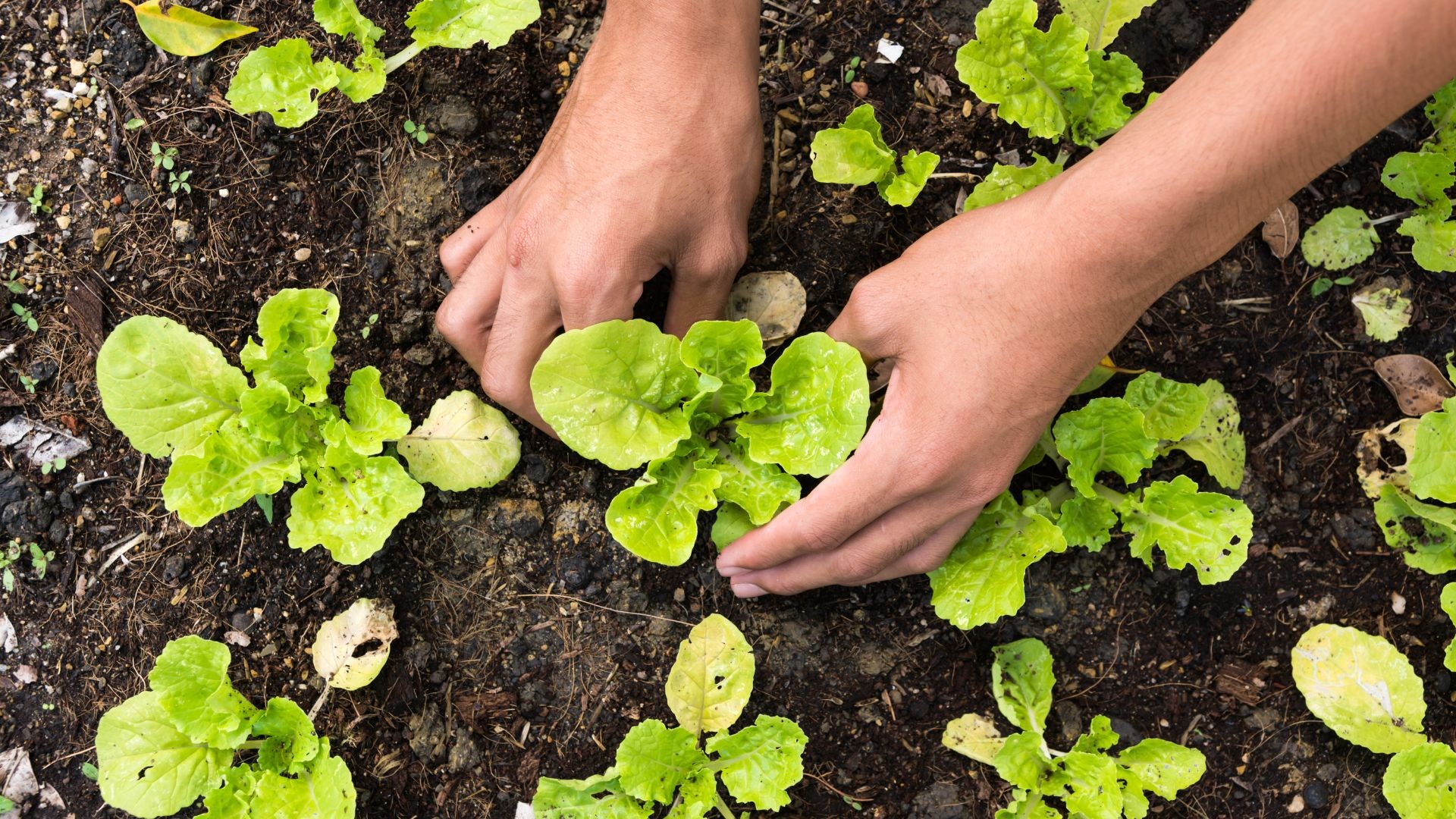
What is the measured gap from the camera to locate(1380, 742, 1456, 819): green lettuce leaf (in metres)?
2.55

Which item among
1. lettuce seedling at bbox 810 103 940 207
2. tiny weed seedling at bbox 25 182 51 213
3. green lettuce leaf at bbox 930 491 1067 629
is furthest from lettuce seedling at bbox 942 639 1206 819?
tiny weed seedling at bbox 25 182 51 213

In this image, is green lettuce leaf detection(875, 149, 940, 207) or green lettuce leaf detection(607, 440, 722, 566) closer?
green lettuce leaf detection(607, 440, 722, 566)

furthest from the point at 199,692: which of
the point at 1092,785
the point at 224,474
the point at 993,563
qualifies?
the point at 1092,785

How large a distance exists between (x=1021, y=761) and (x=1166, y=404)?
100 cm

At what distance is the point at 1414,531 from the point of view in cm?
274

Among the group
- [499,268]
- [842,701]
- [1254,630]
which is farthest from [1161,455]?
[499,268]

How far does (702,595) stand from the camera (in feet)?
8.63

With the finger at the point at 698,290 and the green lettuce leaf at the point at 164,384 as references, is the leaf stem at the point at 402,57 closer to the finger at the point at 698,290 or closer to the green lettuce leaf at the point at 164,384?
the green lettuce leaf at the point at 164,384

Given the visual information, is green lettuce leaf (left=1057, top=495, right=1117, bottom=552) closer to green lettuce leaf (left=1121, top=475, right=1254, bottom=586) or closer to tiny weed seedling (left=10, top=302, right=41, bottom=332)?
green lettuce leaf (left=1121, top=475, right=1254, bottom=586)

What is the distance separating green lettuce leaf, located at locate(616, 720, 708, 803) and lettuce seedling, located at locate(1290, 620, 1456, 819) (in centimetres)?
166

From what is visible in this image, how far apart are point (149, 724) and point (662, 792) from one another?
1.27 meters

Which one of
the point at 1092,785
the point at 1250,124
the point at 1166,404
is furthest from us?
the point at 1166,404

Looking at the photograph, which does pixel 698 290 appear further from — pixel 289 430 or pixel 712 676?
pixel 289 430

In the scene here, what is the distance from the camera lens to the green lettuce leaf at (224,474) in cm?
229
